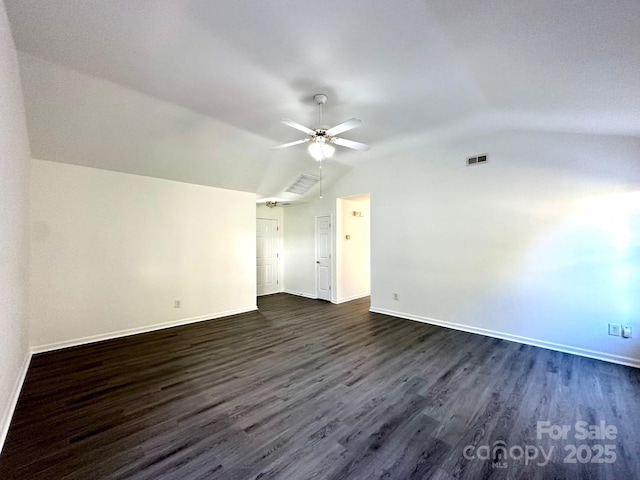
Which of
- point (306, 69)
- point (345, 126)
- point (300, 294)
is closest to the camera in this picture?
point (306, 69)

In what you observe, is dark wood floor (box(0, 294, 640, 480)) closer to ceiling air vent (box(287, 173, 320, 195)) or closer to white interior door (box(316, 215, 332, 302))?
white interior door (box(316, 215, 332, 302))

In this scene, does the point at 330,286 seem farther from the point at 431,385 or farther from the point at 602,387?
Result: the point at 602,387

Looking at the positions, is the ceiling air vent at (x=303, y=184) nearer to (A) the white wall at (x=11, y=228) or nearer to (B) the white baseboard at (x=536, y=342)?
(B) the white baseboard at (x=536, y=342)

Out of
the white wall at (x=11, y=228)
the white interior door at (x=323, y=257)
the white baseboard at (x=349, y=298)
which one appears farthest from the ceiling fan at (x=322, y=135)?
the white baseboard at (x=349, y=298)

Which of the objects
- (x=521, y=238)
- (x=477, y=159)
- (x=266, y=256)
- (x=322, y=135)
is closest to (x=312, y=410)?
(x=322, y=135)

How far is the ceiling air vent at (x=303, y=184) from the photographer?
18.4 ft

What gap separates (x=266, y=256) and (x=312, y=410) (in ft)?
17.9

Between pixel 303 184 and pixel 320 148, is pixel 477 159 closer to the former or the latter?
pixel 320 148

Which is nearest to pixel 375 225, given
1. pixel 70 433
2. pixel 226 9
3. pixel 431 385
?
pixel 431 385

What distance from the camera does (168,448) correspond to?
1819mm

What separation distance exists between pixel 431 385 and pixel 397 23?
10.3 feet

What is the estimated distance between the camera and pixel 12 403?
7.35 feet

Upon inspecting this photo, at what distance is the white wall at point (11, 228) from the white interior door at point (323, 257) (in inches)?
196

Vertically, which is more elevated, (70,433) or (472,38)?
(472,38)
